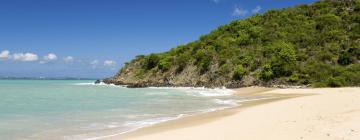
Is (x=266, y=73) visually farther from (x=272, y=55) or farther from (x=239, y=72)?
(x=272, y=55)

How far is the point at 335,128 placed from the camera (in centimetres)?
1154

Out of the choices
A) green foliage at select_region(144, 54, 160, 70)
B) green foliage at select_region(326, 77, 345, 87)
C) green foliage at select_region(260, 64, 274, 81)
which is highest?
green foliage at select_region(144, 54, 160, 70)

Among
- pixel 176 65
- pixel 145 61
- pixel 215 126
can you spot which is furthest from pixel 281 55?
pixel 215 126

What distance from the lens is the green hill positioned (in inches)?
2172

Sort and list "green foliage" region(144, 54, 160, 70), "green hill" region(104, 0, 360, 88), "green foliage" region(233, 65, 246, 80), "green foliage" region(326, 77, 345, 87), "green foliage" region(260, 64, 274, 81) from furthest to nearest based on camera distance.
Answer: "green foliage" region(144, 54, 160, 70) → "green foliage" region(233, 65, 246, 80) → "green foliage" region(260, 64, 274, 81) → "green hill" region(104, 0, 360, 88) → "green foliage" region(326, 77, 345, 87)

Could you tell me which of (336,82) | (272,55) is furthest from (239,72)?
(336,82)

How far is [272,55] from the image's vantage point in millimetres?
61875

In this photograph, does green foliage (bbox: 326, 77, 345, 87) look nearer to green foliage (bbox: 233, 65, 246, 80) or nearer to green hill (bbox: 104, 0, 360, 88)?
green hill (bbox: 104, 0, 360, 88)

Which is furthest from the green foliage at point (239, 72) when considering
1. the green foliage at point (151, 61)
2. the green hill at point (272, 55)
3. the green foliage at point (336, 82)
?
the green foliage at point (151, 61)

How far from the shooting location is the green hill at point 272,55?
5516 cm

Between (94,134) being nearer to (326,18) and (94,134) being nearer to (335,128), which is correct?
(335,128)

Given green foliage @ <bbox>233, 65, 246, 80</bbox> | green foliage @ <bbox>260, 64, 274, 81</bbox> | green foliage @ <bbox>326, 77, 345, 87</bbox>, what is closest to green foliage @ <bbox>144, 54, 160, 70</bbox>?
green foliage @ <bbox>233, 65, 246, 80</bbox>

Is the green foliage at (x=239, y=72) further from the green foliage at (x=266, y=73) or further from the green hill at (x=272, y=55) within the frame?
the green foliage at (x=266, y=73)

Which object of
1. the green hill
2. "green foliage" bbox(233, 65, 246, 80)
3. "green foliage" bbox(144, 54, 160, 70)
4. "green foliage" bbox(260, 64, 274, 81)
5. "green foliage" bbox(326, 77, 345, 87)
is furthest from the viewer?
"green foliage" bbox(144, 54, 160, 70)
